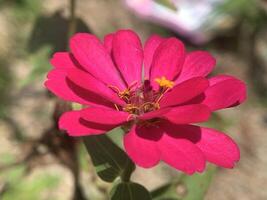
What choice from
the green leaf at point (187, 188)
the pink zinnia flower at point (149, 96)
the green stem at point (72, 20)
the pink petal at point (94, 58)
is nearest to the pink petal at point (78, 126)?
the pink zinnia flower at point (149, 96)

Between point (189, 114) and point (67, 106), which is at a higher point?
point (189, 114)

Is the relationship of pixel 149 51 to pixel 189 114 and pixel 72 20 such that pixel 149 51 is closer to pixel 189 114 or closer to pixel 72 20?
pixel 189 114

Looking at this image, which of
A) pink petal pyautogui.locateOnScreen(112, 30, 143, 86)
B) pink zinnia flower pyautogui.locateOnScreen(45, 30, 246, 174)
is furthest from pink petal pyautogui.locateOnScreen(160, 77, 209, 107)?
pink petal pyautogui.locateOnScreen(112, 30, 143, 86)

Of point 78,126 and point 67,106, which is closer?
point 78,126

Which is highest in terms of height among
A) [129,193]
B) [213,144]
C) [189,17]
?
[213,144]

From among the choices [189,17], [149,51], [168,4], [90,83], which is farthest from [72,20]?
[189,17]

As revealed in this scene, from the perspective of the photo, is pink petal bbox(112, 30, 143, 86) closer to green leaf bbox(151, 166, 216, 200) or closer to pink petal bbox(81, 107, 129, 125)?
pink petal bbox(81, 107, 129, 125)

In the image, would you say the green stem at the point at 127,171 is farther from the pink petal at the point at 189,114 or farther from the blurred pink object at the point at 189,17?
the blurred pink object at the point at 189,17

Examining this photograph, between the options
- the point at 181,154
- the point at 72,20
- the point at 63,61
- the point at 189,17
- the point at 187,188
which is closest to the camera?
the point at 181,154
